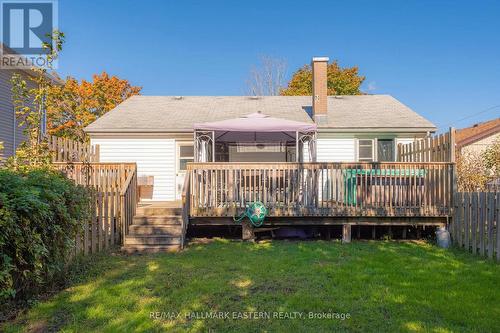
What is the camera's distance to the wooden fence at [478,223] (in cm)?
622

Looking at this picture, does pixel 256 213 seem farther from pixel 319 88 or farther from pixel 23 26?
pixel 23 26

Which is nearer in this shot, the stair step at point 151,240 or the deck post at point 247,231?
the stair step at point 151,240

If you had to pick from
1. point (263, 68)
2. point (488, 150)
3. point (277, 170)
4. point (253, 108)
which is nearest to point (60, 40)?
point (277, 170)

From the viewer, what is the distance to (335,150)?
12148 millimetres

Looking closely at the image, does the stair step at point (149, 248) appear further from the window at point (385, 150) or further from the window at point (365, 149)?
the window at point (385, 150)

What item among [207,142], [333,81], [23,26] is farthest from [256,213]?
[333,81]

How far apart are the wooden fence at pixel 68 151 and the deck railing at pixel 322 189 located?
2910 mm

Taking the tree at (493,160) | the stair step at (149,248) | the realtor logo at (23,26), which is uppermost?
the realtor logo at (23,26)

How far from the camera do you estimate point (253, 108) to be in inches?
574

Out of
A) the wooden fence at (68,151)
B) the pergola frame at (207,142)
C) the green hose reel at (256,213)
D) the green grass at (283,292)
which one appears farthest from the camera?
the pergola frame at (207,142)

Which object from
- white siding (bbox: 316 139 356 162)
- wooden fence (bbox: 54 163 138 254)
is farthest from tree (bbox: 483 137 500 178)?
wooden fence (bbox: 54 163 138 254)

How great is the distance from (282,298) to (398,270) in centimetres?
233

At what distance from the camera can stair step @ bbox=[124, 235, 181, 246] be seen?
23.8ft

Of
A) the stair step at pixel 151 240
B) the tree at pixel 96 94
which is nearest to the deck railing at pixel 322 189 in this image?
the stair step at pixel 151 240
